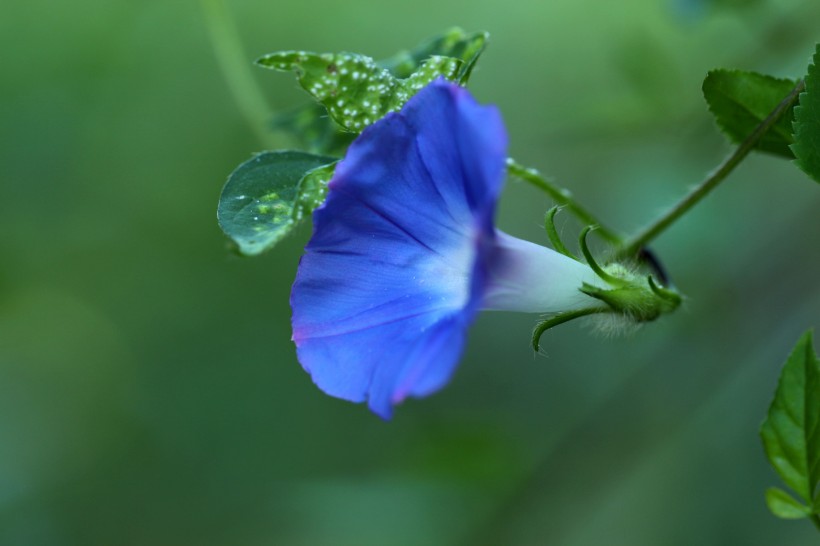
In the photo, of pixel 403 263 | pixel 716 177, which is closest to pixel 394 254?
pixel 403 263

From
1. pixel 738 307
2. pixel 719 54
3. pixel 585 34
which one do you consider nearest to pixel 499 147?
pixel 738 307

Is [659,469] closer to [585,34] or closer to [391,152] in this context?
[585,34]

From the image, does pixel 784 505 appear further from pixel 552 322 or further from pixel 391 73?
pixel 391 73

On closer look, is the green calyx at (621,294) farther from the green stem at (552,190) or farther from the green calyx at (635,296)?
the green stem at (552,190)

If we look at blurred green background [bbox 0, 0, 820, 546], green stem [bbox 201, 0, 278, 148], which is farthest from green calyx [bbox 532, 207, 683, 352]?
blurred green background [bbox 0, 0, 820, 546]

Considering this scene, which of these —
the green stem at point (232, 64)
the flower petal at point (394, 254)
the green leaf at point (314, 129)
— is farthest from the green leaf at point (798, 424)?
the green stem at point (232, 64)
